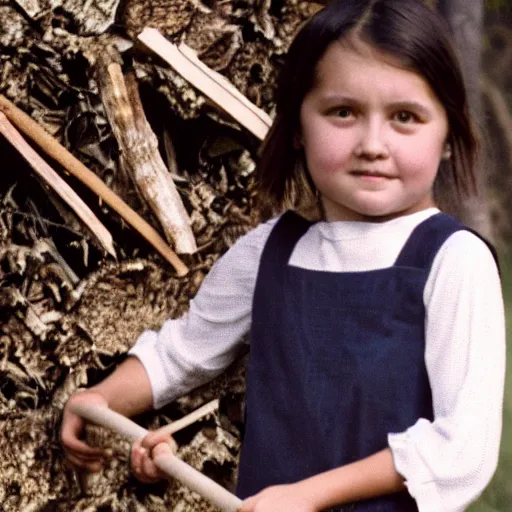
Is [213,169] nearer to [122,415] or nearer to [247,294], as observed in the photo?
[247,294]

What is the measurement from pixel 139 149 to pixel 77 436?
52cm

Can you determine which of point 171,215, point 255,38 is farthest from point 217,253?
point 255,38

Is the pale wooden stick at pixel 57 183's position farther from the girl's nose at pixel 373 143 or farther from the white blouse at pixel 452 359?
the girl's nose at pixel 373 143

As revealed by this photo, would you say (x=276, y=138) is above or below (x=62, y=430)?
above

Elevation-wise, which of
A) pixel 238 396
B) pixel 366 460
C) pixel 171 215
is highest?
pixel 171 215

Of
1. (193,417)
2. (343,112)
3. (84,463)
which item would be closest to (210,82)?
(343,112)

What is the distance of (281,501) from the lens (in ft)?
5.57

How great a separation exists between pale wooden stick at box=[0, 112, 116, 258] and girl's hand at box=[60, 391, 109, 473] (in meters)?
0.26

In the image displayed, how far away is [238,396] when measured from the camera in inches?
88.7

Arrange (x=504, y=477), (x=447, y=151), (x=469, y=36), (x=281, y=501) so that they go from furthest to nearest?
(x=504, y=477), (x=469, y=36), (x=447, y=151), (x=281, y=501)

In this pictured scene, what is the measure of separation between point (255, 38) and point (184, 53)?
0.53 feet

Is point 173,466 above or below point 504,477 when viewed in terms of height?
above

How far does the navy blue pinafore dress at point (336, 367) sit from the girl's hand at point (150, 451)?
0.15m

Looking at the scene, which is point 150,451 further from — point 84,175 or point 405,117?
point 405,117
